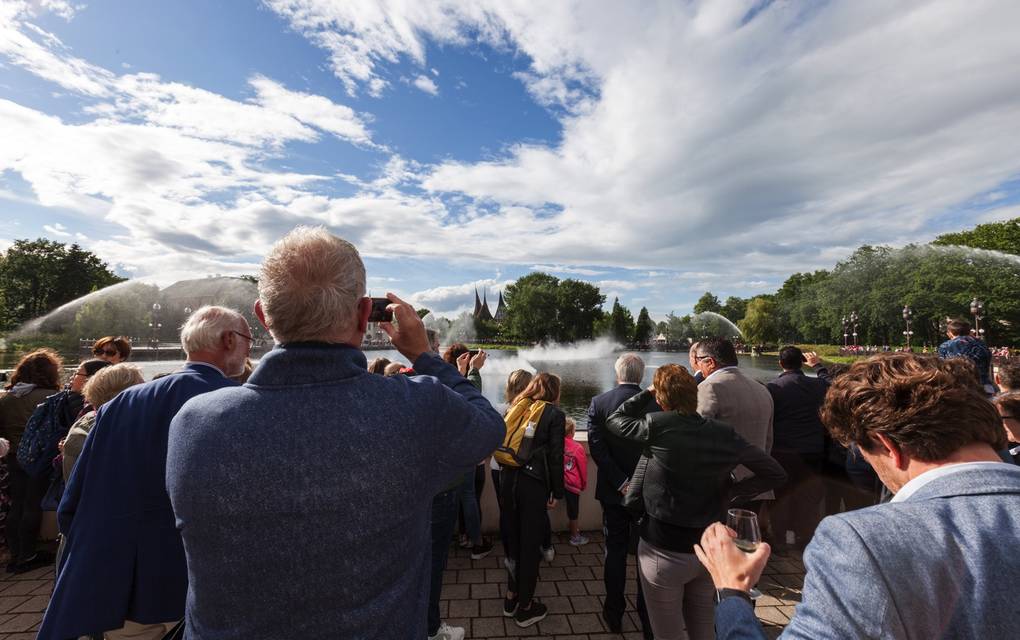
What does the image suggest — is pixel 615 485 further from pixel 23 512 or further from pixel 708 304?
pixel 708 304

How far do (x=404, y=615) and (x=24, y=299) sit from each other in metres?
87.3

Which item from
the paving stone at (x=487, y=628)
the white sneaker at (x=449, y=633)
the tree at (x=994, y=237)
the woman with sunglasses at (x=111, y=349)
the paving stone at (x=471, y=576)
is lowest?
the paving stone at (x=471, y=576)

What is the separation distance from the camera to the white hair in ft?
8.18

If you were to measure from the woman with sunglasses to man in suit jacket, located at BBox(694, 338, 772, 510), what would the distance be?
5.84 m

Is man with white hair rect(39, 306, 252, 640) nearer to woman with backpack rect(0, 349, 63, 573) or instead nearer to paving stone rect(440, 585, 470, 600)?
paving stone rect(440, 585, 470, 600)

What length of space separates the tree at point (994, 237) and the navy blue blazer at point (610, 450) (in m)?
94.6

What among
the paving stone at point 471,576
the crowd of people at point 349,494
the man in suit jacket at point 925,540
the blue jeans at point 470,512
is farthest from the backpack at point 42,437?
the man in suit jacket at point 925,540

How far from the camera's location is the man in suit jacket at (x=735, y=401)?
4520mm

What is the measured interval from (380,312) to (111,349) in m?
4.71

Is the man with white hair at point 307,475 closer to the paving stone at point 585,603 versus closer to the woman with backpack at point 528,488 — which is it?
the woman with backpack at point 528,488

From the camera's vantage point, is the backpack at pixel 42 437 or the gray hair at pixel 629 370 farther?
the gray hair at pixel 629 370

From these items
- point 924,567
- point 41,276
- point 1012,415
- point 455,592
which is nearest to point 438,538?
point 455,592

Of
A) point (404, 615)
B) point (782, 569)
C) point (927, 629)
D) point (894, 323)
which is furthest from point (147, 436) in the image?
point (894, 323)

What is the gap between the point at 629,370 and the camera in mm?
4441
